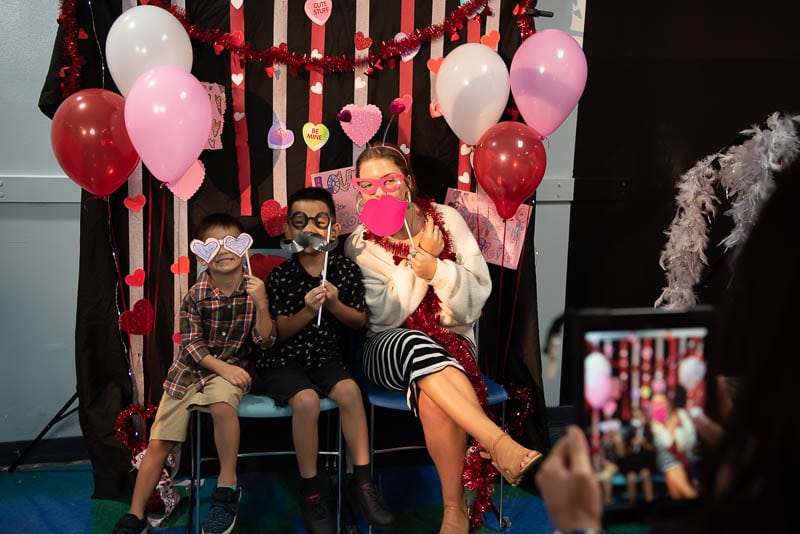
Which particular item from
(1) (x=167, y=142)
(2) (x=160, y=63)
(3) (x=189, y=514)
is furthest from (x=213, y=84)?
(3) (x=189, y=514)

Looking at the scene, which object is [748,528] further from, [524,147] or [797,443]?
[524,147]

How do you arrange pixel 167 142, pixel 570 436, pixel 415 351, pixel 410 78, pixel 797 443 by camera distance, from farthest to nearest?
1. pixel 410 78
2. pixel 415 351
3. pixel 167 142
4. pixel 570 436
5. pixel 797 443

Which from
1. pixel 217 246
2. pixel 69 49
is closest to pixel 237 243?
pixel 217 246

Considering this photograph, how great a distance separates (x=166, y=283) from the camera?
286cm

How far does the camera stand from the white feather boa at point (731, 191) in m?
2.43

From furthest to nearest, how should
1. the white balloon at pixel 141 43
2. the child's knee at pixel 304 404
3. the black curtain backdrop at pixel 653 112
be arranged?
the black curtain backdrop at pixel 653 112
the child's knee at pixel 304 404
the white balloon at pixel 141 43

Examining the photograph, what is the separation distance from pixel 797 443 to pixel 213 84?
246 cm

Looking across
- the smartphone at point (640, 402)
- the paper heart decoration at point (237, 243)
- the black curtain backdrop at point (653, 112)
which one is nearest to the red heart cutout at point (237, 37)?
the paper heart decoration at point (237, 243)

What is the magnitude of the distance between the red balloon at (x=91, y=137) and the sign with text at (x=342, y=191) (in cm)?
79

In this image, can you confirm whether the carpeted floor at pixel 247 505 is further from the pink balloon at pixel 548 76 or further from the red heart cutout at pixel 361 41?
the red heart cutout at pixel 361 41

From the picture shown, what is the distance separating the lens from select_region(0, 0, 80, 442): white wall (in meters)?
2.89

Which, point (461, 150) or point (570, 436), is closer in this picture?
point (570, 436)

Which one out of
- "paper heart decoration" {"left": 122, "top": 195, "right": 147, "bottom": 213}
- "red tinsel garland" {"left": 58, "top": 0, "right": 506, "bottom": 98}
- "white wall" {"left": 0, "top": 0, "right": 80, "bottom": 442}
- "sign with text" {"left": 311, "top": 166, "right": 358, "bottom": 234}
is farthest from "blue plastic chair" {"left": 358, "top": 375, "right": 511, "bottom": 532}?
"white wall" {"left": 0, "top": 0, "right": 80, "bottom": 442}

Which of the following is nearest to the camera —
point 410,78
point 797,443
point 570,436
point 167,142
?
point 797,443
